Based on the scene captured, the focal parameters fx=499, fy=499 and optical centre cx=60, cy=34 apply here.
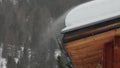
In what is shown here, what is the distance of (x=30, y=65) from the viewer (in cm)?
8475

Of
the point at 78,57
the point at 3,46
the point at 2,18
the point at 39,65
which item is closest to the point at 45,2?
the point at 2,18

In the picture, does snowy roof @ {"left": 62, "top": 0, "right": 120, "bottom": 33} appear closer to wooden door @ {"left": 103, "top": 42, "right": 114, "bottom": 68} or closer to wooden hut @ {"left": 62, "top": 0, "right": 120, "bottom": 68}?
wooden hut @ {"left": 62, "top": 0, "right": 120, "bottom": 68}

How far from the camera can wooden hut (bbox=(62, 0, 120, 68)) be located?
2.15m

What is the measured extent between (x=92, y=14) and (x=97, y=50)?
0.80 ft

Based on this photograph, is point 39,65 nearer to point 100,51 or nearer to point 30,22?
point 30,22

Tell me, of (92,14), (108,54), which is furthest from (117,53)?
(92,14)

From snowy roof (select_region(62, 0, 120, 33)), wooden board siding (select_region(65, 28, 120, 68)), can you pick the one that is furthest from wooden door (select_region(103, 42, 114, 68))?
snowy roof (select_region(62, 0, 120, 33))

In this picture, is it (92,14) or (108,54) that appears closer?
(92,14)

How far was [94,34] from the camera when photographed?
224cm

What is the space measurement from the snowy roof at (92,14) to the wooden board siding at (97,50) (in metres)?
0.10

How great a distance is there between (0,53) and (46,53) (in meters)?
9.82

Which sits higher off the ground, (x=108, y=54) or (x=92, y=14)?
(x=92, y=14)

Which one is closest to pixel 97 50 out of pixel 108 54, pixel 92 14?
pixel 108 54

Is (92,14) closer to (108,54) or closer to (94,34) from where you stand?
(94,34)
